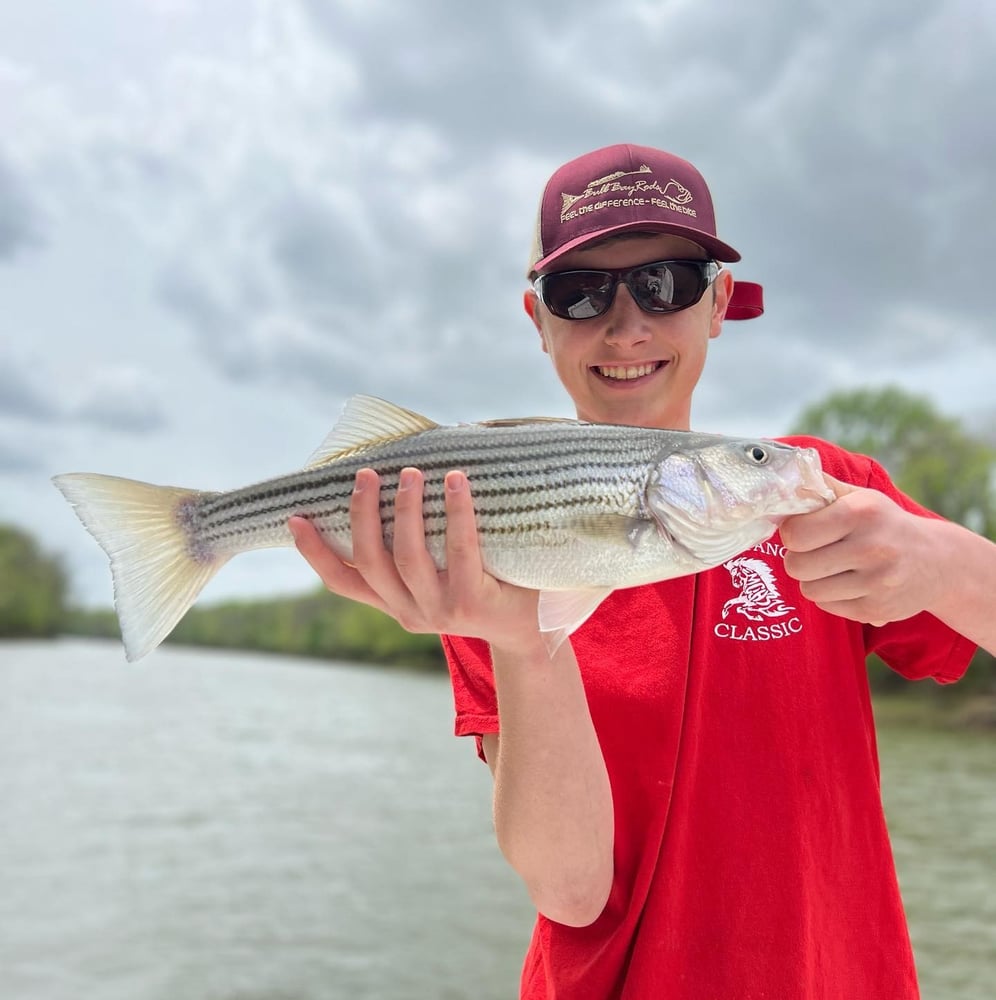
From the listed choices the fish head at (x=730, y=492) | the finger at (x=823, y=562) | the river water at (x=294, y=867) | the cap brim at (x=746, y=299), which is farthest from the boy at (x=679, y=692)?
the river water at (x=294, y=867)

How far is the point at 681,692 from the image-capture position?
9.01 ft

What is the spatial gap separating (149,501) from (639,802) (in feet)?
6.55

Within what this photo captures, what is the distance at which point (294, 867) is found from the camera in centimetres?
1808

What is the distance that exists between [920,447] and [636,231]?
175 feet

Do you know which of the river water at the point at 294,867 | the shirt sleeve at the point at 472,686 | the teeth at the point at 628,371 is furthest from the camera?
the river water at the point at 294,867

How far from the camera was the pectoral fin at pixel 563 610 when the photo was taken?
8.05 feet

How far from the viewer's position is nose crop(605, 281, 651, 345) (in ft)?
10.1

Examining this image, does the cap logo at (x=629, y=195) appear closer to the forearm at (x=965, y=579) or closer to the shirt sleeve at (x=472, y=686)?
the forearm at (x=965, y=579)

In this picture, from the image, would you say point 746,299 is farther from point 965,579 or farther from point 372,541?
point 372,541

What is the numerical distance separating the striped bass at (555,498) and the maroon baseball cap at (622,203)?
2.74 feet

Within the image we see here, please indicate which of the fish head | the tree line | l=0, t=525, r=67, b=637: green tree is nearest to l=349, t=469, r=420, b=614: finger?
the fish head

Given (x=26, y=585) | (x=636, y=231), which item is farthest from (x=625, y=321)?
(x=26, y=585)

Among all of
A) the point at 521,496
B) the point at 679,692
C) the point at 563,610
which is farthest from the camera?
the point at 679,692

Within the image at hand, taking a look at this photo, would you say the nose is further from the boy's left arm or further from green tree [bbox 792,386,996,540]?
green tree [bbox 792,386,996,540]
